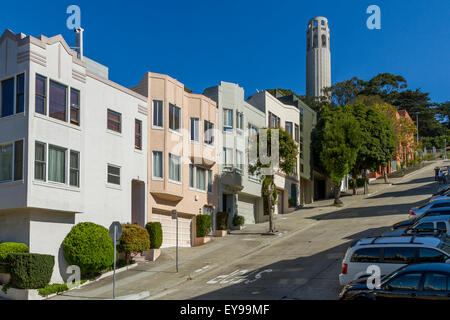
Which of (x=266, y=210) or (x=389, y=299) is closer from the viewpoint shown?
(x=389, y=299)

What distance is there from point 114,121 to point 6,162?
658 cm

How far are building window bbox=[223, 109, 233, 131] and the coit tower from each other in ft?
244

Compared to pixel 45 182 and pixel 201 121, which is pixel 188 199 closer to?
pixel 201 121

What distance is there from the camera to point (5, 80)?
79.6ft

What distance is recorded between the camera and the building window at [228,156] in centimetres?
3734

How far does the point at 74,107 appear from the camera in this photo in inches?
1011

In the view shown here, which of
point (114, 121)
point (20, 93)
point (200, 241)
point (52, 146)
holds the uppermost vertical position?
point (20, 93)

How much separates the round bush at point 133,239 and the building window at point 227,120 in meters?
12.0

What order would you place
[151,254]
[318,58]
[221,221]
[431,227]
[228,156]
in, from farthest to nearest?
[318,58] < [228,156] < [221,221] < [151,254] < [431,227]

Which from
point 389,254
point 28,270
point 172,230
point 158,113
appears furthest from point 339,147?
point 28,270

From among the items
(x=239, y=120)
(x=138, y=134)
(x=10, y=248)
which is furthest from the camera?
(x=239, y=120)

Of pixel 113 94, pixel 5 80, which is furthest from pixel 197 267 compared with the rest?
pixel 5 80

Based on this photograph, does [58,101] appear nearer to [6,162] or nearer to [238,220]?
[6,162]
